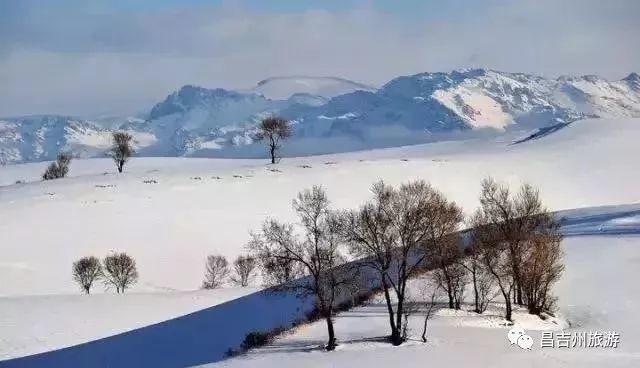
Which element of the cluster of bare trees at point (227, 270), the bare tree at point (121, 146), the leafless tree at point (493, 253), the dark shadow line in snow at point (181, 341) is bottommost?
the dark shadow line in snow at point (181, 341)

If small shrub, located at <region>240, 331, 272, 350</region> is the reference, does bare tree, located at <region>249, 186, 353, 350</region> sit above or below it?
above

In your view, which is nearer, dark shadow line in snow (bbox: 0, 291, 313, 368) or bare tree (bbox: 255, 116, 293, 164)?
dark shadow line in snow (bbox: 0, 291, 313, 368)

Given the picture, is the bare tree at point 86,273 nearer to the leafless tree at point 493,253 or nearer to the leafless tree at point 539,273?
the leafless tree at point 493,253

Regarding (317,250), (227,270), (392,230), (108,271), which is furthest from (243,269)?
(392,230)

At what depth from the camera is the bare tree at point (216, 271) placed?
8138 cm

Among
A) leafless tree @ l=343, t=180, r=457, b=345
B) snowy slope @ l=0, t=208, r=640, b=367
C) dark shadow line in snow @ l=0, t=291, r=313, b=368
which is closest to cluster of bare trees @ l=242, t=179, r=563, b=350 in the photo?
leafless tree @ l=343, t=180, r=457, b=345

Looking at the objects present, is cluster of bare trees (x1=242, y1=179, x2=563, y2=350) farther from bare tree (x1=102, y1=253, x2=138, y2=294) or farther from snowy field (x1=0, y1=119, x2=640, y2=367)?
bare tree (x1=102, y1=253, x2=138, y2=294)

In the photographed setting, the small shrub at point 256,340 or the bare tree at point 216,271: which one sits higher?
the bare tree at point 216,271

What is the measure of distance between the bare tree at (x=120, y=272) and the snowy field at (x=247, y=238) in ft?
4.83

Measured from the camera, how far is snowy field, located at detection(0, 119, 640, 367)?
40750mm

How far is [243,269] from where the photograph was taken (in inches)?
3270

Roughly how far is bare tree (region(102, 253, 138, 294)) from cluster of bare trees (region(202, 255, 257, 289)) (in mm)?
8123

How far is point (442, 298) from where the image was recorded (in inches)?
2080

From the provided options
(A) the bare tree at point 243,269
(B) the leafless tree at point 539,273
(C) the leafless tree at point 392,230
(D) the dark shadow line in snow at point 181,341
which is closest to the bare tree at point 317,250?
(C) the leafless tree at point 392,230
